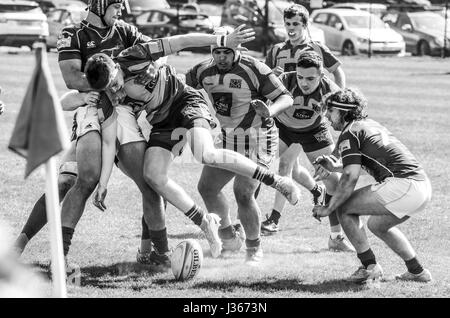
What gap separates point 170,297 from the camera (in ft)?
22.3

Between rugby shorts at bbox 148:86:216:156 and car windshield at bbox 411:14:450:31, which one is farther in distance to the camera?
car windshield at bbox 411:14:450:31

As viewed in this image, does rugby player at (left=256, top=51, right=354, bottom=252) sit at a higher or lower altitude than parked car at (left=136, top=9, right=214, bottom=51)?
higher

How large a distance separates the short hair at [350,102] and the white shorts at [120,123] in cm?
155

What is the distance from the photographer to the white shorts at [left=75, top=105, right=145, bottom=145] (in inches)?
292

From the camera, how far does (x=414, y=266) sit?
719 centimetres

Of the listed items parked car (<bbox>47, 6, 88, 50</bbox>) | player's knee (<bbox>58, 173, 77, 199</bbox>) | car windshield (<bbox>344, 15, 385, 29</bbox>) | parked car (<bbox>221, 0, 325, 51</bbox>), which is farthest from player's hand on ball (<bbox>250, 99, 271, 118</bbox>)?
car windshield (<bbox>344, 15, 385, 29</bbox>)

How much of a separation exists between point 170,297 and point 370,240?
2600mm

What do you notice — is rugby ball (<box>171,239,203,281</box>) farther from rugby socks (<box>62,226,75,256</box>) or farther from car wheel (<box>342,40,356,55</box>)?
car wheel (<box>342,40,356,55</box>)

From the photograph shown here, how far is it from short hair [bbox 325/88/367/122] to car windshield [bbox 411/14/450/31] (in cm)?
2618

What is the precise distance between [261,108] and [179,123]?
0.67 metres

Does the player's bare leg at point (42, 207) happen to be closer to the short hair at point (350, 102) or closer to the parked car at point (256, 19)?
the short hair at point (350, 102)

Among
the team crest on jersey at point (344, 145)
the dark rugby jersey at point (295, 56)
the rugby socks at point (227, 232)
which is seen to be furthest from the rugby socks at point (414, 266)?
the dark rugby jersey at point (295, 56)

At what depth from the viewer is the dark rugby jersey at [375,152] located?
7.07 meters
